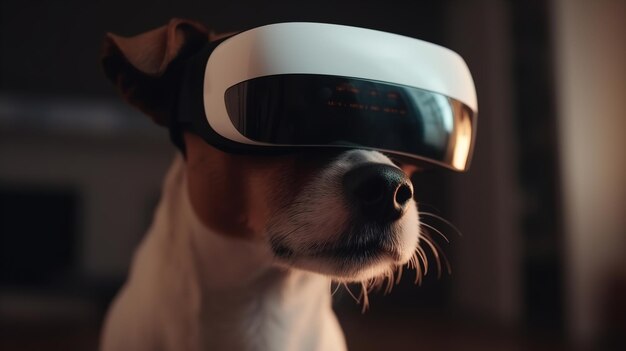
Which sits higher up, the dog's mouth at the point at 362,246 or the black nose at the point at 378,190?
the black nose at the point at 378,190

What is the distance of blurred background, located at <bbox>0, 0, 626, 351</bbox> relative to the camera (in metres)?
2.66

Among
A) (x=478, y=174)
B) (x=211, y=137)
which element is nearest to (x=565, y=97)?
(x=478, y=174)

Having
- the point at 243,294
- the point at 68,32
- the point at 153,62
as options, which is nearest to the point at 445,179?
the point at 68,32

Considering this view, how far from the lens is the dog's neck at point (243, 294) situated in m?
0.78

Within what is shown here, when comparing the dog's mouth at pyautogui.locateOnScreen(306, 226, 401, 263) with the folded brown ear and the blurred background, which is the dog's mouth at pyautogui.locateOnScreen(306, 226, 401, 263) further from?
the blurred background

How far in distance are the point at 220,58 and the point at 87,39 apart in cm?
329

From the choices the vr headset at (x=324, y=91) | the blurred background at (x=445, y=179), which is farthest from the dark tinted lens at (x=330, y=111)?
the blurred background at (x=445, y=179)

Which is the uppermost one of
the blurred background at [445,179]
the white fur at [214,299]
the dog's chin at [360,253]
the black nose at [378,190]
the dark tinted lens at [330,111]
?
the dark tinted lens at [330,111]

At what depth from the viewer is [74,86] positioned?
11.9ft

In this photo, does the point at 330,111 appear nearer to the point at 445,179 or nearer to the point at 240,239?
the point at 240,239

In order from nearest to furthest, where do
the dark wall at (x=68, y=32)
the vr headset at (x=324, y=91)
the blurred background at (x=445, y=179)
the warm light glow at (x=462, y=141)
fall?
the vr headset at (x=324, y=91)
the warm light glow at (x=462, y=141)
the blurred background at (x=445, y=179)
the dark wall at (x=68, y=32)

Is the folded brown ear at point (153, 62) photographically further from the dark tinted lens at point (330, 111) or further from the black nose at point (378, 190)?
the black nose at point (378, 190)

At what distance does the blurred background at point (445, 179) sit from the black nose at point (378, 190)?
159 cm

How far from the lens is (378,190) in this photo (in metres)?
0.62
